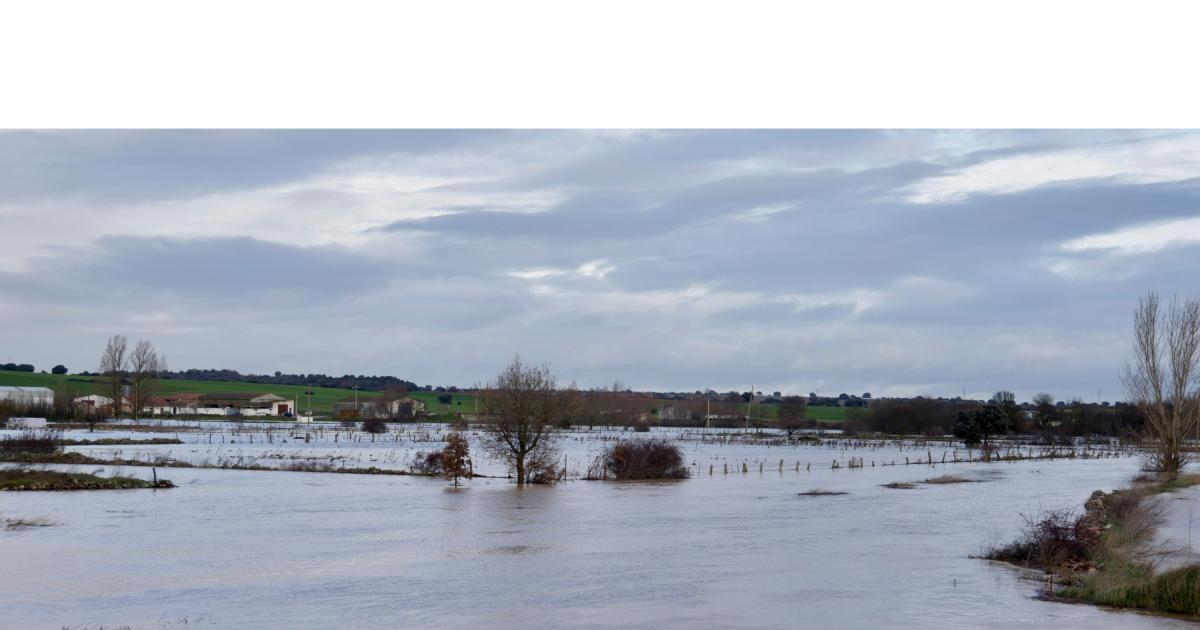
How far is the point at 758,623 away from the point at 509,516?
59.5 ft

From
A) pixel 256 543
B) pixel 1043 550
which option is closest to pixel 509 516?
pixel 256 543

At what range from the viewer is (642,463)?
5191 cm

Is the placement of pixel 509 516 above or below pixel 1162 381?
below

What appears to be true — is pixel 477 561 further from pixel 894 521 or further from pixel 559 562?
pixel 894 521

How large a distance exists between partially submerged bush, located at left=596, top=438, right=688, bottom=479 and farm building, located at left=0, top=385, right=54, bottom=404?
8007 cm

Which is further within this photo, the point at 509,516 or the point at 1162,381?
the point at 1162,381

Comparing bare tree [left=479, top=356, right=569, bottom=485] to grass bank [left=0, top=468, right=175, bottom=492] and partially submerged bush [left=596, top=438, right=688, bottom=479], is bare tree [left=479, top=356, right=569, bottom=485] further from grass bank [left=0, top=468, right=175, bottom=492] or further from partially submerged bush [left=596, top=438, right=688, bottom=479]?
grass bank [left=0, top=468, right=175, bottom=492]

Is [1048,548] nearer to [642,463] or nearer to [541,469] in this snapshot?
[541,469]

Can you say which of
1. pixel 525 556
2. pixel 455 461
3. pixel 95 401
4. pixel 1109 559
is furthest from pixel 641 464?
pixel 95 401

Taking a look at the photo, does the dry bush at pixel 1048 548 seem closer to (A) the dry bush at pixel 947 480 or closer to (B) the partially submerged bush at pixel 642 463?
(A) the dry bush at pixel 947 480

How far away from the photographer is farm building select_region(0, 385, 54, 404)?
364ft

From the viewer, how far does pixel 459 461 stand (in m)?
47.2

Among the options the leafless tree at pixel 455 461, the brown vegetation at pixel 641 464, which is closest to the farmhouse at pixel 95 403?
the leafless tree at pixel 455 461

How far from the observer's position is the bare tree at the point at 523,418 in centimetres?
4700
